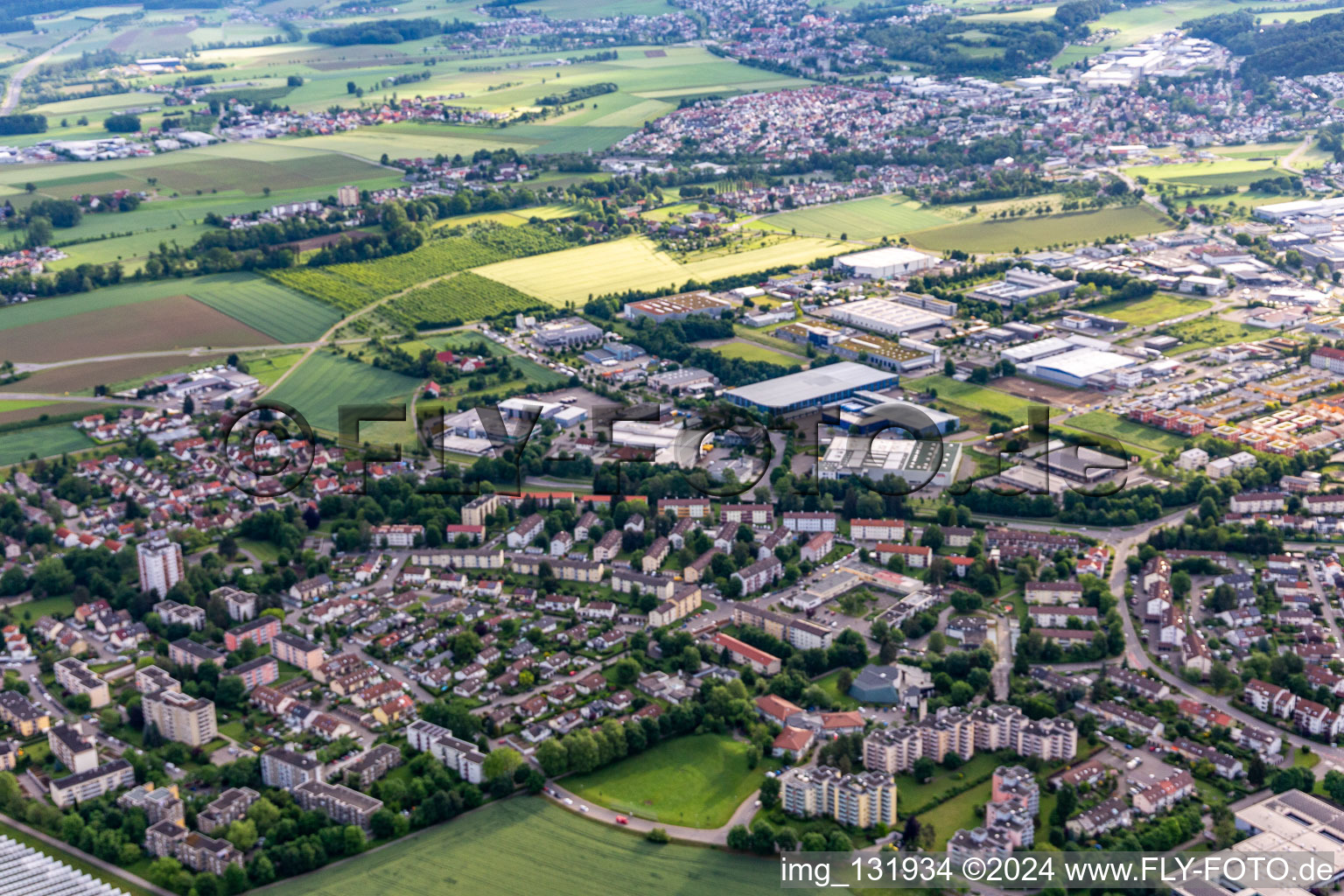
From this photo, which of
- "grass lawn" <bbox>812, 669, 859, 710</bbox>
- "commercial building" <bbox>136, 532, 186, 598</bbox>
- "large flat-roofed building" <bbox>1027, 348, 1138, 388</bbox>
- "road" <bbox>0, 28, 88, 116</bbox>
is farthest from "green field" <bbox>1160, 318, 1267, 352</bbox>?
"road" <bbox>0, 28, 88, 116</bbox>

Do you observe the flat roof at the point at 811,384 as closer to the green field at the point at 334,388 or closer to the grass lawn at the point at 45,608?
the green field at the point at 334,388

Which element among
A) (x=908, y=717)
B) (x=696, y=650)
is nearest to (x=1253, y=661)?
(x=908, y=717)

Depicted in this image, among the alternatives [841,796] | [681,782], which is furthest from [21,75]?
[841,796]

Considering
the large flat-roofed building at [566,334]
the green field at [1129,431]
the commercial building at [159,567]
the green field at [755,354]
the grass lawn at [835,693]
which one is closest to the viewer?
the grass lawn at [835,693]

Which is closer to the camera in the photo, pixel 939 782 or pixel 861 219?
pixel 939 782

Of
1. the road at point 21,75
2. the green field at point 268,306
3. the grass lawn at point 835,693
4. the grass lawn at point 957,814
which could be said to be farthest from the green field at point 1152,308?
the road at point 21,75

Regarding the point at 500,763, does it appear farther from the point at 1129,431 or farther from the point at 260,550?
the point at 1129,431
